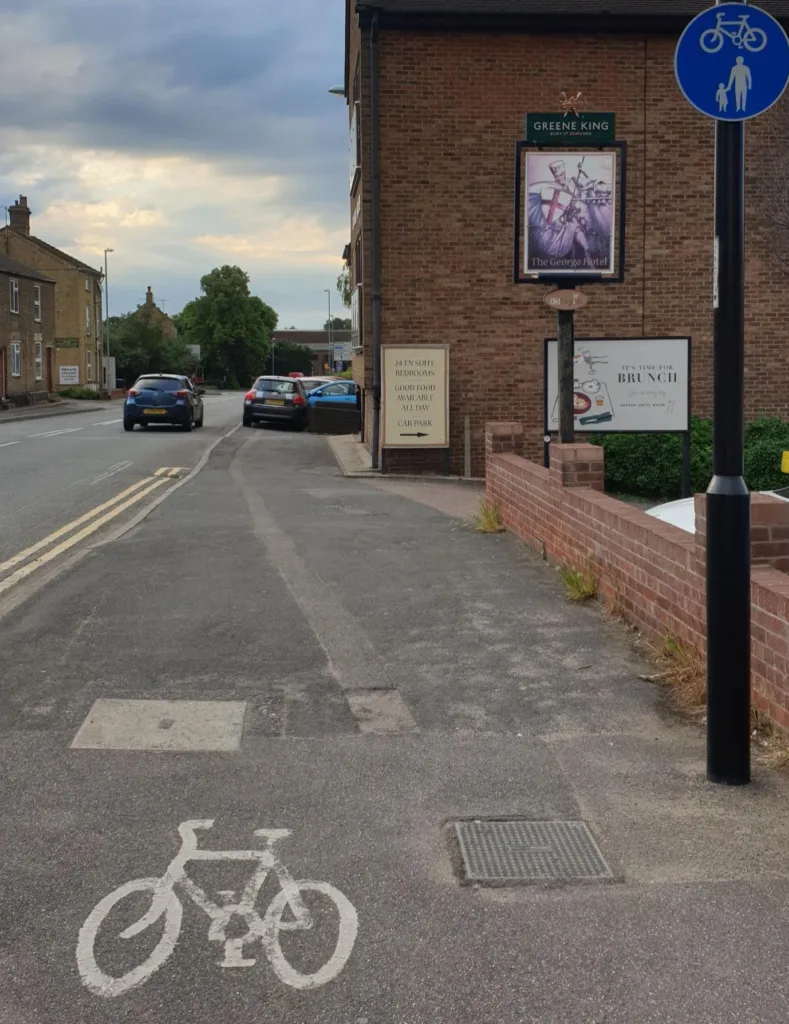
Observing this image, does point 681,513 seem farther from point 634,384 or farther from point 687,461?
point 634,384

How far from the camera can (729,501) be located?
4648 millimetres

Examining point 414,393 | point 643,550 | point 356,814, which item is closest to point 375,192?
point 414,393

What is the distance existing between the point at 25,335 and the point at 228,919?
2286 inches

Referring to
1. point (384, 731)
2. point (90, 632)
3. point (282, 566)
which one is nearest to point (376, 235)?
point (282, 566)

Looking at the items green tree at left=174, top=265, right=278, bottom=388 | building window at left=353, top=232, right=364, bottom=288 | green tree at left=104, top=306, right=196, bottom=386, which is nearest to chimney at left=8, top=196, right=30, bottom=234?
green tree at left=104, top=306, right=196, bottom=386

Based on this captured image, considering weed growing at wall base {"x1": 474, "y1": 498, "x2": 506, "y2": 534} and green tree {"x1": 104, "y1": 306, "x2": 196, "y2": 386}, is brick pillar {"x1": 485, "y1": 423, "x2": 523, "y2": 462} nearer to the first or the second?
weed growing at wall base {"x1": 474, "y1": 498, "x2": 506, "y2": 534}

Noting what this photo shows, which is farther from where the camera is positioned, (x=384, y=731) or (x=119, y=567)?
(x=119, y=567)

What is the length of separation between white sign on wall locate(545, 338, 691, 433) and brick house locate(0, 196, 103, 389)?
57555 millimetres

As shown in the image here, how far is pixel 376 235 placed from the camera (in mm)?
18953

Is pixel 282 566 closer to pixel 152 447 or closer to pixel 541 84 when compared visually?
pixel 541 84

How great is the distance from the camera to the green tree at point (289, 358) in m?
140

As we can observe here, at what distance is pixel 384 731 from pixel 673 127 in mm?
16443

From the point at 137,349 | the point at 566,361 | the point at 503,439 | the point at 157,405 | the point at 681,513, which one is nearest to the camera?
the point at 681,513

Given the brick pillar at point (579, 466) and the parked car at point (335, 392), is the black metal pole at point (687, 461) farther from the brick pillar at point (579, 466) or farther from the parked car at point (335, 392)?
the parked car at point (335, 392)
